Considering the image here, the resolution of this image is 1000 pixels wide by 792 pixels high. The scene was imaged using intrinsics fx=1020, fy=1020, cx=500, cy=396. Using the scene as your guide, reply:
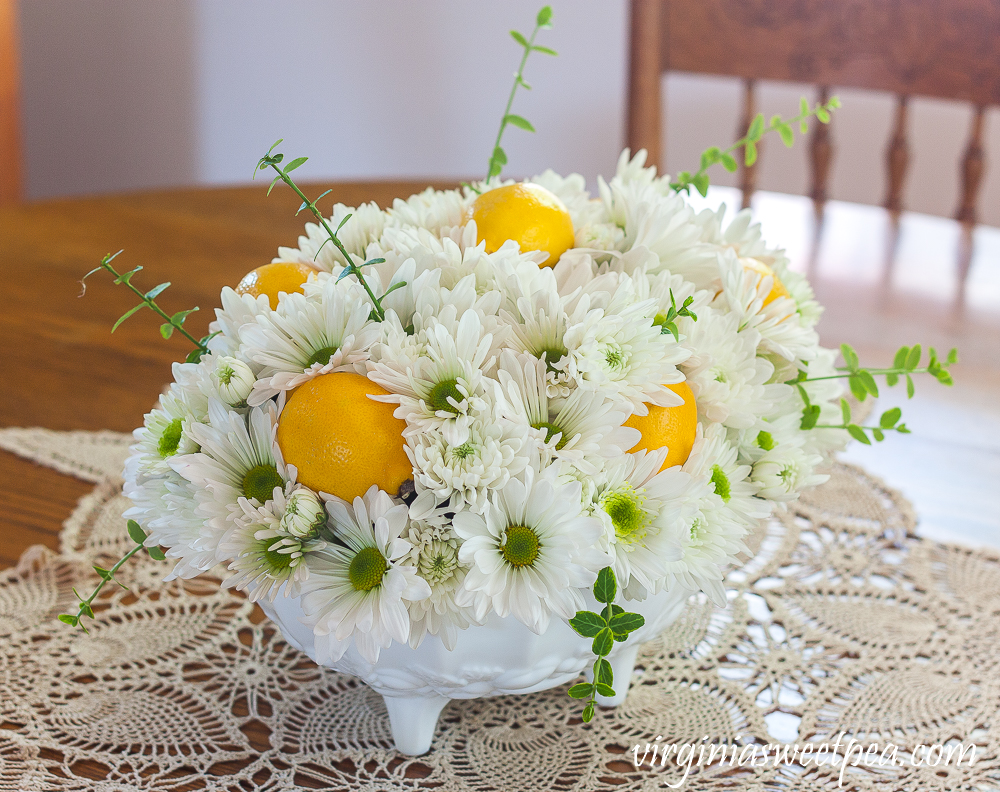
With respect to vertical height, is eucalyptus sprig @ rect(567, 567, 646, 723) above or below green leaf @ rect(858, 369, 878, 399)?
below

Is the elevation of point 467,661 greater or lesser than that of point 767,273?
lesser

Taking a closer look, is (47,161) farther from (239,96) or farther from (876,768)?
(876,768)

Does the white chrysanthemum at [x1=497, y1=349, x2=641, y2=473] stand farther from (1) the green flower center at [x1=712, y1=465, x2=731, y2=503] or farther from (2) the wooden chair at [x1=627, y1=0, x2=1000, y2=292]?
(2) the wooden chair at [x1=627, y1=0, x2=1000, y2=292]

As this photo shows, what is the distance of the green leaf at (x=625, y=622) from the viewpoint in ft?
1.34

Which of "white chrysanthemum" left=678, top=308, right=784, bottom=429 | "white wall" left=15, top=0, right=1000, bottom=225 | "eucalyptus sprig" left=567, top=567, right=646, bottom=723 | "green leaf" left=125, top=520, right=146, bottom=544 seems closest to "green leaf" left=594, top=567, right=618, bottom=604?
"eucalyptus sprig" left=567, top=567, right=646, bottom=723

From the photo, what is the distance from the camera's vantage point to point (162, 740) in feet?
1.73

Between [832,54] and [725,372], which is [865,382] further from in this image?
[832,54]

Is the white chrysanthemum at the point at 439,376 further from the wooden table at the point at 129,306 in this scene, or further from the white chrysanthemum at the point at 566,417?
the wooden table at the point at 129,306

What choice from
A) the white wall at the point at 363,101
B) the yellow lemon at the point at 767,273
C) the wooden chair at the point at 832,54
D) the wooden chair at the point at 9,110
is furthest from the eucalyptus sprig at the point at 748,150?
the wooden chair at the point at 9,110

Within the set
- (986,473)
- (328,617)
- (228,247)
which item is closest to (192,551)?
(328,617)

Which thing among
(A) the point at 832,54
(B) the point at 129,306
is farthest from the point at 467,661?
(A) the point at 832,54

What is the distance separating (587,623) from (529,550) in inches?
1.5

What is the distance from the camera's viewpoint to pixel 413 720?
51 centimetres

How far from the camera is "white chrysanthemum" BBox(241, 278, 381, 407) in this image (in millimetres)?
432
